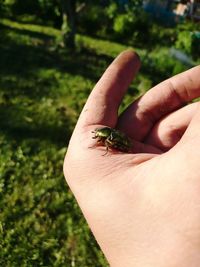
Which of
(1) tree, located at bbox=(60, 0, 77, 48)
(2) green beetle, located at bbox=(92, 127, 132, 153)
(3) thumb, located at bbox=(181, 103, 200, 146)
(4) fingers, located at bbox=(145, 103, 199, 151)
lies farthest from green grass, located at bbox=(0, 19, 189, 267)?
(3) thumb, located at bbox=(181, 103, 200, 146)

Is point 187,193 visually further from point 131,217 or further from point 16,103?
point 16,103

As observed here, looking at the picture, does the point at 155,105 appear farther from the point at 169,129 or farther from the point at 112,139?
the point at 112,139

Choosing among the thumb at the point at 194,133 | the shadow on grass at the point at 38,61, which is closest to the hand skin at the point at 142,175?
the thumb at the point at 194,133

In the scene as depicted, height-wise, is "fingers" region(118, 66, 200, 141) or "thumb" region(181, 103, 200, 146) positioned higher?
"thumb" region(181, 103, 200, 146)

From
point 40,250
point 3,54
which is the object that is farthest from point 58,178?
point 3,54

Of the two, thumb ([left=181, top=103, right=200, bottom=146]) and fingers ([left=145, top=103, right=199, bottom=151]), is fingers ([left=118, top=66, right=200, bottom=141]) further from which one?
thumb ([left=181, top=103, right=200, bottom=146])

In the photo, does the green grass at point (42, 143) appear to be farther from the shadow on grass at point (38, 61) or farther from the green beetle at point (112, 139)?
the green beetle at point (112, 139)

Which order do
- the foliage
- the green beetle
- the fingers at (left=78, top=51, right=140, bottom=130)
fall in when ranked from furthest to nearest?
the foliage → the fingers at (left=78, top=51, right=140, bottom=130) → the green beetle

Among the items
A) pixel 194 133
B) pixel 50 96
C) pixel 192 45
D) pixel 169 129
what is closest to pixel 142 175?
pixel 194 133
